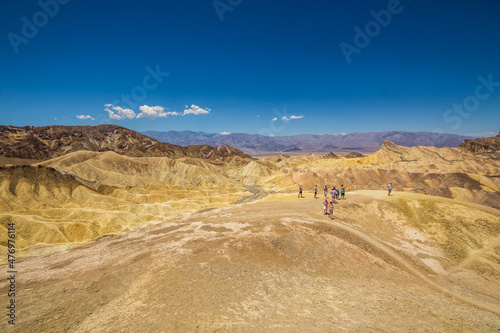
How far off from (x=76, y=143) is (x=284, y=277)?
196857 millimetres

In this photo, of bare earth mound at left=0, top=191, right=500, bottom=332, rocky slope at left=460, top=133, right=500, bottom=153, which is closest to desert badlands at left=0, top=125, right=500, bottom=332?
bare earth mound at left=0, top=191, right=500, bottom=332

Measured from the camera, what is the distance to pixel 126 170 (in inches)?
3393

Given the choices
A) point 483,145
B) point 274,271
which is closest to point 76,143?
point 274,271

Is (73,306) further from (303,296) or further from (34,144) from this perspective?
(34,144)

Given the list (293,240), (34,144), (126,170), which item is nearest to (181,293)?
(293,240)

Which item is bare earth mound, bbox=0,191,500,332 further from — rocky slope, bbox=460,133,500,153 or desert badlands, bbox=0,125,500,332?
rocky slope, bbox=460,133,500,153

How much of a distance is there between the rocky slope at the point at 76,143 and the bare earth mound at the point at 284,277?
13985cm

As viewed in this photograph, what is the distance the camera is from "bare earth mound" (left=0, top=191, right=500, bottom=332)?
35.9ft

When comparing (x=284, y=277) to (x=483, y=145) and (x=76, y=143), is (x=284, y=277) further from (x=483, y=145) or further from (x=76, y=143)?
(x=76, y=143)

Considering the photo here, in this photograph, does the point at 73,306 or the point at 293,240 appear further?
the point at 293,240

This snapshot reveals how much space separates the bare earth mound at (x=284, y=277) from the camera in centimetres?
1095

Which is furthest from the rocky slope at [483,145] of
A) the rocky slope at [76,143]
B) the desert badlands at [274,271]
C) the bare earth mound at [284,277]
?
the rocky slope at [76,143]

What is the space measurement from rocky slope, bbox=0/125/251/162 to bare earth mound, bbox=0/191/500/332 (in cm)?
13985

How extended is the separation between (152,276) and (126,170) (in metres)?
83.7
